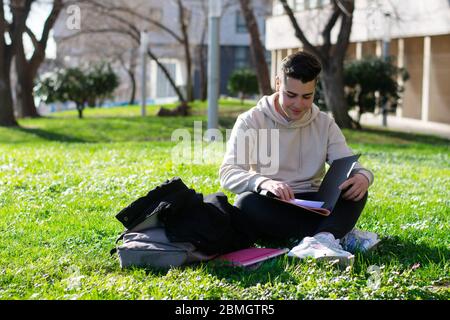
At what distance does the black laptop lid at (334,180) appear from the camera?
5.06 metres

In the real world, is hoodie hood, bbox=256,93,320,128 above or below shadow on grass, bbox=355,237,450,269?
above

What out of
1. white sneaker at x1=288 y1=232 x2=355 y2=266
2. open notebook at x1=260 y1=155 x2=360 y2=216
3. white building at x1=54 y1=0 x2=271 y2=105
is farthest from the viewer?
white building at x1=54 y1=0 x2=271 y2=105

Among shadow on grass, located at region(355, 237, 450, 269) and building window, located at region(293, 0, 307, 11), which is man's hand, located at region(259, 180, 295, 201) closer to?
shadow on grass, located at region(355, 237, 450, 269)

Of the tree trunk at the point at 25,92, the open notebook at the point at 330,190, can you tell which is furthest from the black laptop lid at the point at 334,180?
the tree trunk at the point at 25,92

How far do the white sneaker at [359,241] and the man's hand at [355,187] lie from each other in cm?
27

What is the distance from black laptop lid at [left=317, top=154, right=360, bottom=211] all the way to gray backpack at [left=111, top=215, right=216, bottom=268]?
3.01 feet

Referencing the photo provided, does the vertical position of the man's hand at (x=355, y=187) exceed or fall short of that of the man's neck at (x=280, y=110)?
it falls short

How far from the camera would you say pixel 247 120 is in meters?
5.32

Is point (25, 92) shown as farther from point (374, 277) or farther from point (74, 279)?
point (374, 277)

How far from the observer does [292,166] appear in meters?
5.41

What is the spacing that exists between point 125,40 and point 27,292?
4132 cm

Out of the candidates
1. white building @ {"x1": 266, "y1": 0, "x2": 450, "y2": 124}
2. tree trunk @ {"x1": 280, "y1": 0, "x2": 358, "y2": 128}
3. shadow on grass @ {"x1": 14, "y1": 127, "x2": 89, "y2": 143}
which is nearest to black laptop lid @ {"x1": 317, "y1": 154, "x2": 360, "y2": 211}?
shadow on grass @ {"x1": 14, "y1": 127, "x2": 89, "y2": 143}

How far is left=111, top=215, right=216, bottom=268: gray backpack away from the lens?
14.9 ft

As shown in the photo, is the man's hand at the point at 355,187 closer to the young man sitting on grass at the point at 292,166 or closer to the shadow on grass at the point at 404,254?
the young man sitting on grass at the point at 292,166
